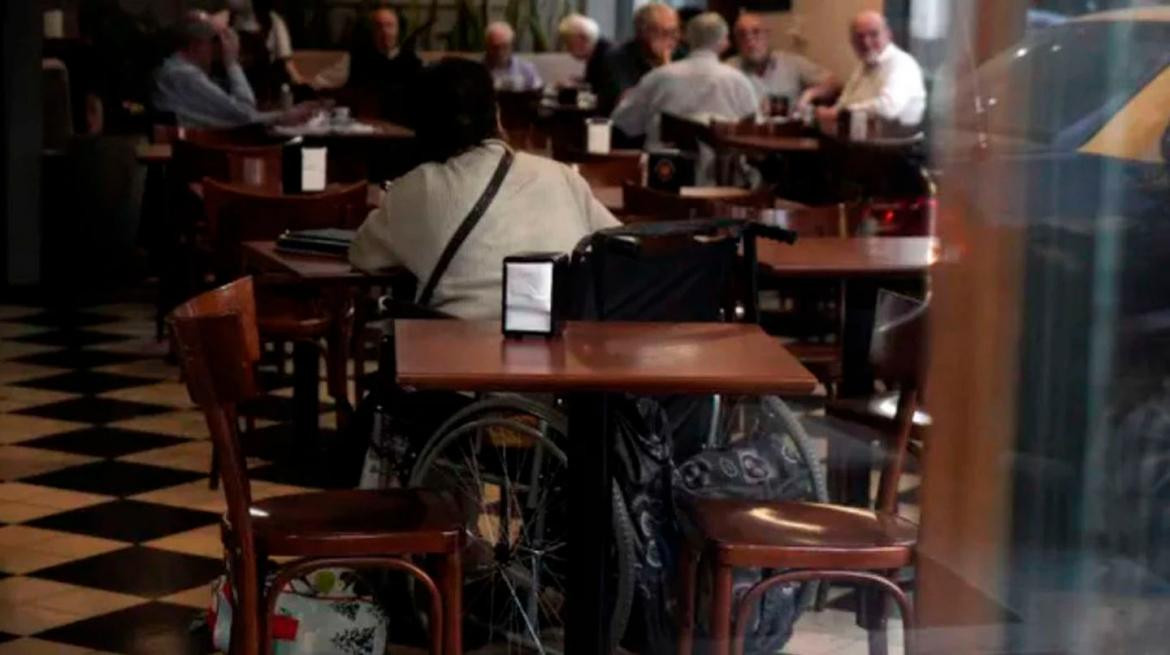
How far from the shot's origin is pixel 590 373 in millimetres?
3549

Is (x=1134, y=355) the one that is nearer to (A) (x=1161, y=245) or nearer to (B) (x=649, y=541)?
(A) (x=1161, y=245)

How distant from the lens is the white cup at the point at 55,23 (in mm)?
11539

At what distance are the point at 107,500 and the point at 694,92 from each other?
197 inches

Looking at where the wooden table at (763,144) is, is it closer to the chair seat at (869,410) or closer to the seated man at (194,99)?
the seated man at (194,99)

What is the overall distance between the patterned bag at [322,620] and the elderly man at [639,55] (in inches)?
316

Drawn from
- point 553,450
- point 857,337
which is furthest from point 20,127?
point 553,450

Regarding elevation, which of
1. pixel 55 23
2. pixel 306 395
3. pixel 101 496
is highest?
pixel 55 23

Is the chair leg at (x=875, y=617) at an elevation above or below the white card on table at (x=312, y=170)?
below

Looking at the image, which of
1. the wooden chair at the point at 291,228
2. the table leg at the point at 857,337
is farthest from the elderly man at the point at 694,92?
the table leg at the point at 857,337

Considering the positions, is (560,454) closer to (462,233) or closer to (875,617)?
(462,233)

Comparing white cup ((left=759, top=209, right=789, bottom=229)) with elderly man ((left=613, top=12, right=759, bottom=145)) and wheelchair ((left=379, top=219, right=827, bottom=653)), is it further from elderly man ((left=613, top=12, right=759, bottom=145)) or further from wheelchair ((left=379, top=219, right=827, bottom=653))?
elderly man ((left=613, top=12, right=759, bottom=145))

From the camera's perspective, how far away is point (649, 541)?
4.21 metres

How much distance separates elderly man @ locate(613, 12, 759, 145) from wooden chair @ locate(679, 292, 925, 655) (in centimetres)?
631

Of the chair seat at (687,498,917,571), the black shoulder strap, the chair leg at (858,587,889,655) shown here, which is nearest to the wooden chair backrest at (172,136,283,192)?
the black shoulder strap
